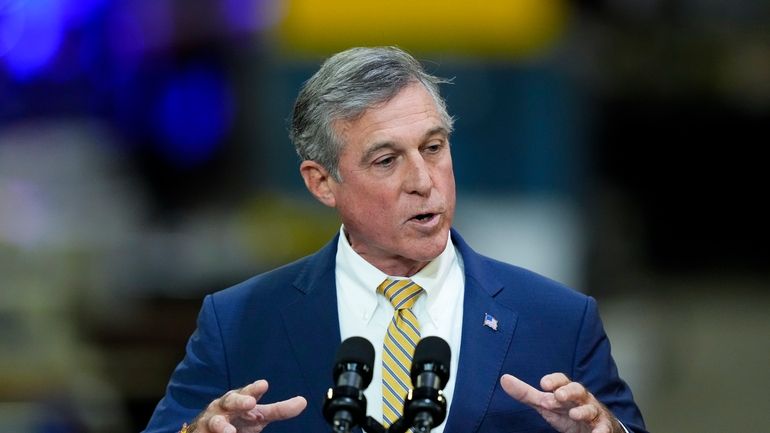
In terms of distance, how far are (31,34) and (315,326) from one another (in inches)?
260

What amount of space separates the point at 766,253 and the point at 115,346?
737 centimetres

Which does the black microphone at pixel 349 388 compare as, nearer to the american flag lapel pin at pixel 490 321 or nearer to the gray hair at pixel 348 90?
the american flag lapel pin at pixel 490 321

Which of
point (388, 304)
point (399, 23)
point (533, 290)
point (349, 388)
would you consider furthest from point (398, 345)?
point (399, 23)

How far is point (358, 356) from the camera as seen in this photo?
2.96 meters

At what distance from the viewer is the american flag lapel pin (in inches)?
142

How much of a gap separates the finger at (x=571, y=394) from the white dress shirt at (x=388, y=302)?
1.75ft

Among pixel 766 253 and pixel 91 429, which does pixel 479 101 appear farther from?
pixel 766 253

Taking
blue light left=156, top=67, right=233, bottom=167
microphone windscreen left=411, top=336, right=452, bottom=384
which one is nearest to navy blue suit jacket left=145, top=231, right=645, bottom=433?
microphone windscreen left=411, top=336, right=452, bottom=384

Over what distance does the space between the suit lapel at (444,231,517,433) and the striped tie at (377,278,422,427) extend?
5.0 inches

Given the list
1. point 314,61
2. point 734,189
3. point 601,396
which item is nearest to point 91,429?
point 314,61

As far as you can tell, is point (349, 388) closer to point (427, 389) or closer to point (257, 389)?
point (427, 389)

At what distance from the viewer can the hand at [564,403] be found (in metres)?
3.11

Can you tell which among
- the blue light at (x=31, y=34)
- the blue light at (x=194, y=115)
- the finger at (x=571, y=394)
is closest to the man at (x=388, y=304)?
the finger at (x=571, y=394)

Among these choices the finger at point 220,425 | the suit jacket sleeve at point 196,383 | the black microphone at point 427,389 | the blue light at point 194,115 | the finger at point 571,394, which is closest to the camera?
the black microphone at point 427,389
